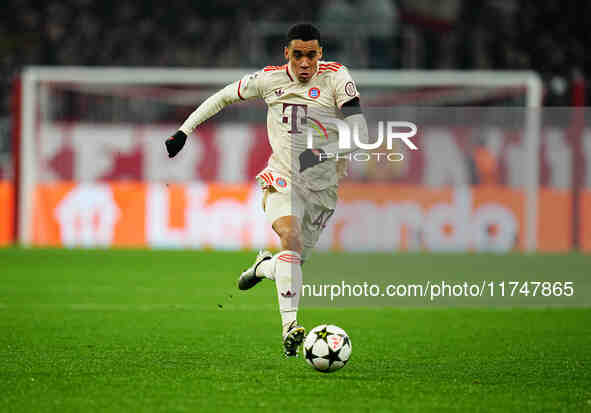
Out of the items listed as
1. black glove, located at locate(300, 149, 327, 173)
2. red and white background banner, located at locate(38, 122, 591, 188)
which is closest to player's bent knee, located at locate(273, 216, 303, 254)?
black glove, located at locate(300, 149, 327, 173)

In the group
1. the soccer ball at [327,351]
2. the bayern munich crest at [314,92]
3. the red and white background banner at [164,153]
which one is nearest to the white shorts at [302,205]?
the bayern munich crest at [314,92]

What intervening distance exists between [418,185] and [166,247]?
17.9 ft

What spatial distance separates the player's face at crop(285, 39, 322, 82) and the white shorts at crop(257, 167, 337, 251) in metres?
0.62

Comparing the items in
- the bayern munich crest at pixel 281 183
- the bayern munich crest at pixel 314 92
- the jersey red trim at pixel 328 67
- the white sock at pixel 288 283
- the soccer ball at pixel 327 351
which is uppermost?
the jersey red trim at pixel 328 67

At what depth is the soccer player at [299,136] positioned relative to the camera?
597cm

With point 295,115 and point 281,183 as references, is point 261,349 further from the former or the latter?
point 295,115

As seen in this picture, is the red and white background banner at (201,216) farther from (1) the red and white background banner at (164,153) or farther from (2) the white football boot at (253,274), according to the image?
(2) the white football boot at (253,274)

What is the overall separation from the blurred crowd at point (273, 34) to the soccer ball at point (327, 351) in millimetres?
16516

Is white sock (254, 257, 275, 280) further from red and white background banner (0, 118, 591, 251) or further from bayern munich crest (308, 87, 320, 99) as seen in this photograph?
red and white background banner (0, 118, 591, 251)

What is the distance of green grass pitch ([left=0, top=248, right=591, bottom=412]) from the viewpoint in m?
4.57

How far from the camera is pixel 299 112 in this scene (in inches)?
246

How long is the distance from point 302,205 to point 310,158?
280 mm

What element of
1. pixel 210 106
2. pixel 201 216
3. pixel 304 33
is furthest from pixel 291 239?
pixel 201 216

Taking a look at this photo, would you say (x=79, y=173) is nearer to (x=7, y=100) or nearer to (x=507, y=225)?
(x=7, y=100)
